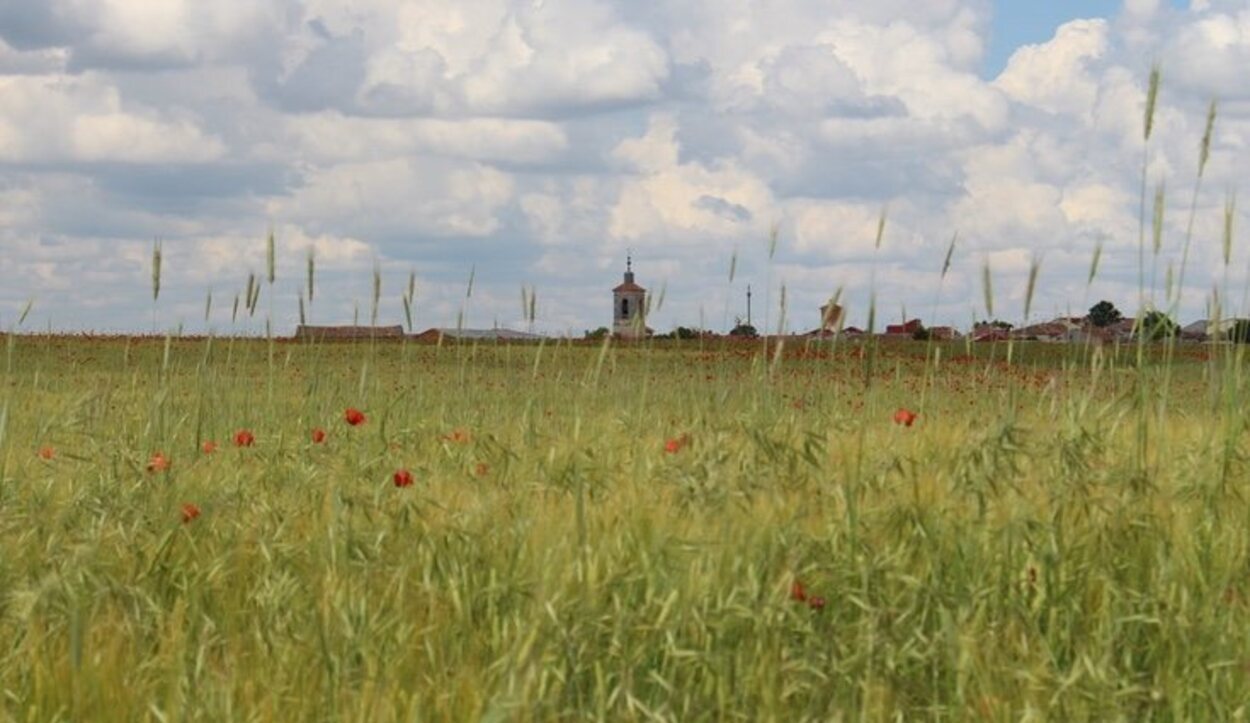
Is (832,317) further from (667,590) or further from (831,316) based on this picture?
(667,590)

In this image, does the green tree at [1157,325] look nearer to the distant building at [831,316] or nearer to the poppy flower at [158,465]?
the distant building at [831,316]

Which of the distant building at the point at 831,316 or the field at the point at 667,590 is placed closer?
the field at the point at 667,590

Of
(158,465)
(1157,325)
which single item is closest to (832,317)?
(1157,325)

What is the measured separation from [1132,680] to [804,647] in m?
0.79

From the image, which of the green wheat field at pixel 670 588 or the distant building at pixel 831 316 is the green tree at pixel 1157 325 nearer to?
the green wheat field at pixel 670 588

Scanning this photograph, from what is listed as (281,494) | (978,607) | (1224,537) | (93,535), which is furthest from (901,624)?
(281,494)

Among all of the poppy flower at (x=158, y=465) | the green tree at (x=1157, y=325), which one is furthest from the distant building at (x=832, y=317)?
the poppy flower at (x=158, y=465)

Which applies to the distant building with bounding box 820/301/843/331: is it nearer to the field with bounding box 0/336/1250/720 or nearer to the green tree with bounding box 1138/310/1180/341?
the field with bounding box 0/336/1250/720

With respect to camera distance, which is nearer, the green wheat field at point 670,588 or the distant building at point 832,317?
the green wheat field at point 670,588

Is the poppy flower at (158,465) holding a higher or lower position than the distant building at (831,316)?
lower

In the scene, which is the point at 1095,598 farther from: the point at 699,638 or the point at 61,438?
the point at 61,438

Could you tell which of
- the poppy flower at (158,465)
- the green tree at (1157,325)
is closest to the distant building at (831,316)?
the green tree at (1157,325)

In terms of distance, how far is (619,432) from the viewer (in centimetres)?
750

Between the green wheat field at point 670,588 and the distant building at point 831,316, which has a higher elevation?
the distant building at point 831,316
